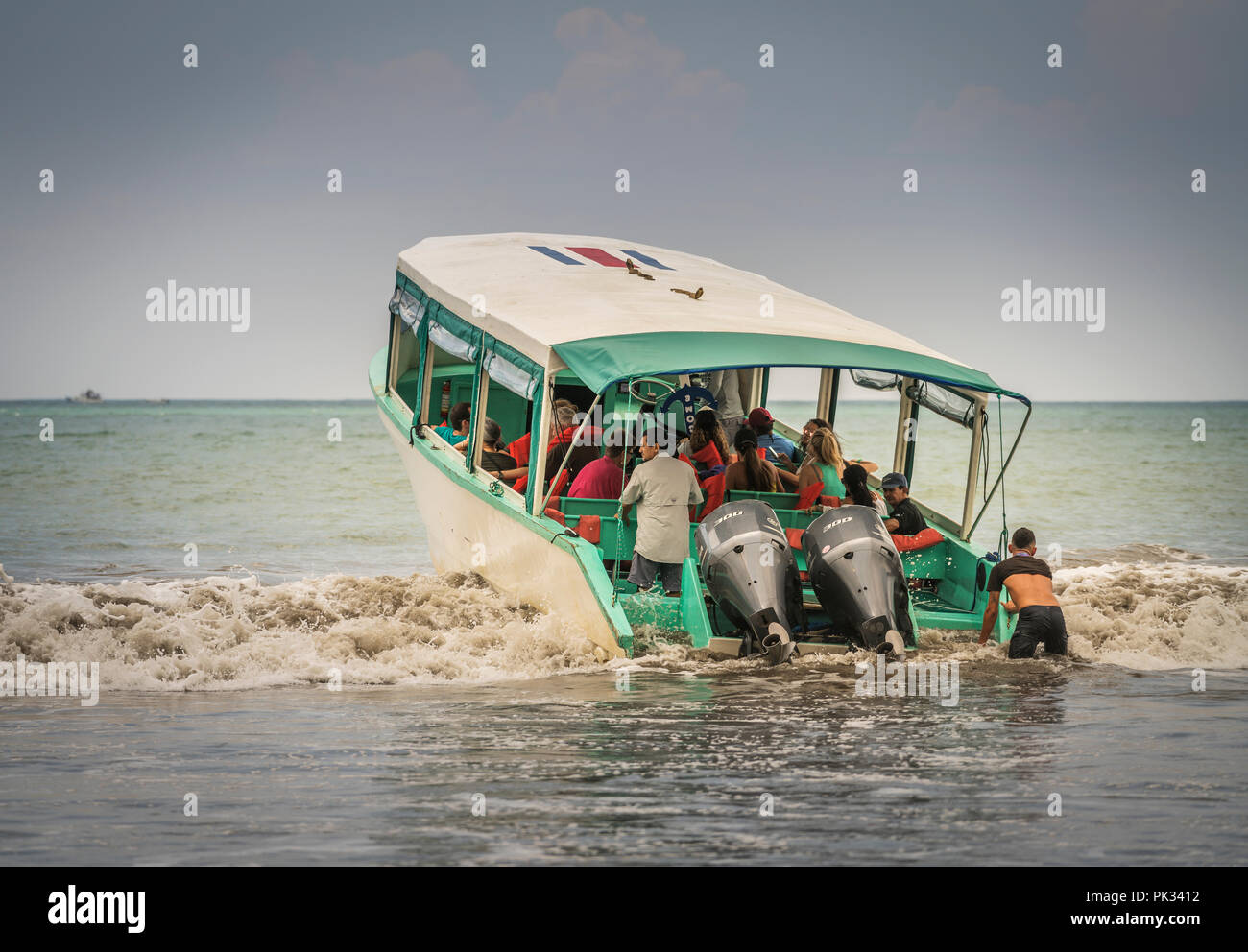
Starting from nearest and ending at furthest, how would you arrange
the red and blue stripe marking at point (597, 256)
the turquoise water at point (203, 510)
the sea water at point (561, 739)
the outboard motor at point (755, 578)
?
the sea water at point (561, 739) < the outboard motor at point (755, 578) < the red and blue stripe marking at point (597, 256) < the turquoise water at point (203, 510)

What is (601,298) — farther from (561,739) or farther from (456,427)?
(561,739)

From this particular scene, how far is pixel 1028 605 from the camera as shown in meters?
9.02

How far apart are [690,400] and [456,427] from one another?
7.25 ft

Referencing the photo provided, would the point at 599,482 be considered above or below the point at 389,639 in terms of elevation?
above

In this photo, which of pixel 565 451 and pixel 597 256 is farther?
pixel 597 256

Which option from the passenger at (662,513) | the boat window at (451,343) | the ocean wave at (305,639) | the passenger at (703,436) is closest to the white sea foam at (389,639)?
the ocean wave at (305,639)

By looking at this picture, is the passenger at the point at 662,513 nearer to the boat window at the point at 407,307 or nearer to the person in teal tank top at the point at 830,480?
the person in teal tank top at the point at 830,480

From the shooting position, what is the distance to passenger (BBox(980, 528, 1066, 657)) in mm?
8984

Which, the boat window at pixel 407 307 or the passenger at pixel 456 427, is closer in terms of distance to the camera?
the passenger at pixel 456 427

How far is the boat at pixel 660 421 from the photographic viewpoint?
28.4 feet

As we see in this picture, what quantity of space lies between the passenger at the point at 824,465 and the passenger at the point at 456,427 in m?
3.40

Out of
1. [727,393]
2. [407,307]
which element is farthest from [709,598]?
[407,307]
